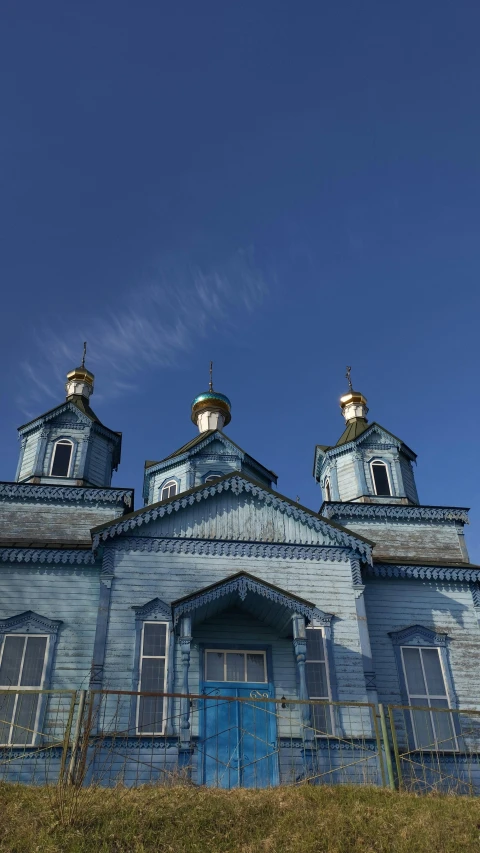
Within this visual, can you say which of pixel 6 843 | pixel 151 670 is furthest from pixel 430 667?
pixel 6 843

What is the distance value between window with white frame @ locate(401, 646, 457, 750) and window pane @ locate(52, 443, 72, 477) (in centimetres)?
1067

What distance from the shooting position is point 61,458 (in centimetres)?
2000

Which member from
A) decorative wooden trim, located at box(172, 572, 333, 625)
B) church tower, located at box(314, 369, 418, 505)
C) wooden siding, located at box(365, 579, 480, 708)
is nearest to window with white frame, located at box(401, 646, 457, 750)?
wooden siding, located at box(365, 579, 480, 708)

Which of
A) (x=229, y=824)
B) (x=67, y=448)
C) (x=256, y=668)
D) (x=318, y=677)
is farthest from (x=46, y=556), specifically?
(x=229, y=824)

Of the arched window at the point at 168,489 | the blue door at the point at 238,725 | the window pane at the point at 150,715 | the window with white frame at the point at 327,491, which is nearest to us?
the blue door at the point at 238,725

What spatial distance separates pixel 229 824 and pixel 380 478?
14.3 meters

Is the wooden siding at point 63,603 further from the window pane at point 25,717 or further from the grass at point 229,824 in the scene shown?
the grass at point 229,824

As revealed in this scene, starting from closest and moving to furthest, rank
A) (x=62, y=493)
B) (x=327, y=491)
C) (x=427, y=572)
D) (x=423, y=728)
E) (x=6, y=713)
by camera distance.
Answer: (x=6, y=713)
(x=423, y=728)
(x=427, y=572)
(x=62, y=493)
(x=327, y=491)

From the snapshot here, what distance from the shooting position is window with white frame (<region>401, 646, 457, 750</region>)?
1452 centimetres

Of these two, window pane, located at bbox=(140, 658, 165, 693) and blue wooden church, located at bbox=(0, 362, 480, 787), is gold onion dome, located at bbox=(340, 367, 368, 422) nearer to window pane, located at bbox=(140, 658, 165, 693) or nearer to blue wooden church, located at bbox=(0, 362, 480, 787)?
blue wooden church, located at bbox=(0, 362, 480, 787)

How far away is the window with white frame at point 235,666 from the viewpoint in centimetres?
1397

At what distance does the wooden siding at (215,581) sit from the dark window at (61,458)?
5794 mm

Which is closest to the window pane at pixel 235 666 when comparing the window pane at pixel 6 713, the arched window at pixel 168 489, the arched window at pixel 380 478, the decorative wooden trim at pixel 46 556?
the decorative wooden trim at pixel 46 556

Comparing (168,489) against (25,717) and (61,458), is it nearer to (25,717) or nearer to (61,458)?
(61,458)
